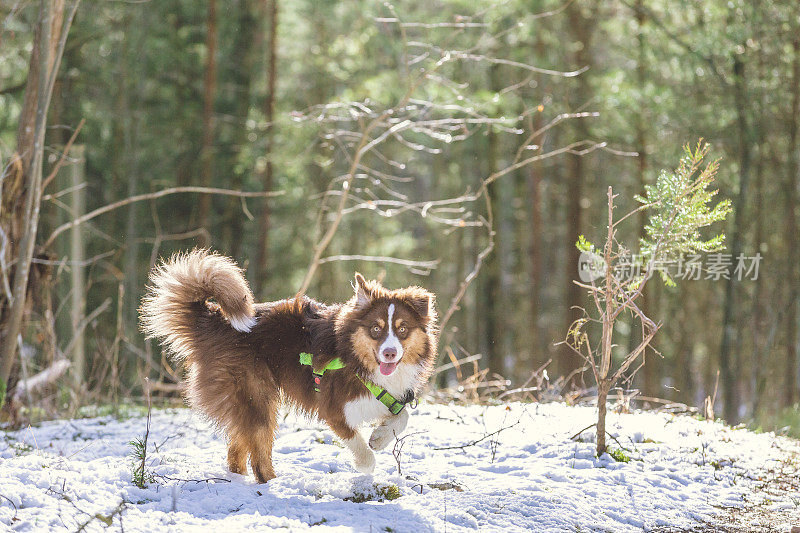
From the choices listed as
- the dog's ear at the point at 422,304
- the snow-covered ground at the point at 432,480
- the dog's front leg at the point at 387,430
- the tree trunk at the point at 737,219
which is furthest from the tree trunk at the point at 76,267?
the tree trunk at the point at 737,219

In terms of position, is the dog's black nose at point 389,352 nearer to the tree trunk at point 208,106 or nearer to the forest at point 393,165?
the forest at point 393,165

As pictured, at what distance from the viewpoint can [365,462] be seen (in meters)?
5.10

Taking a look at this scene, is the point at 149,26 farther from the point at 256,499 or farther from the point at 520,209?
the point at 256,499

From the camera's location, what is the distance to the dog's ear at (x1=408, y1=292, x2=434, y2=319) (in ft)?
17.0

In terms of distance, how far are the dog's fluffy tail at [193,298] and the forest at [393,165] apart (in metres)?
2.12

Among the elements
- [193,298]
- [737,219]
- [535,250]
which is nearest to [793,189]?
[737,219]

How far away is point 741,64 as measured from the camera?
1377 centimetres

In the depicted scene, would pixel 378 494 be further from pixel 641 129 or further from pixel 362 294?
pixel 641 129

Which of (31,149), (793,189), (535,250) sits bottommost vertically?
(535,250)

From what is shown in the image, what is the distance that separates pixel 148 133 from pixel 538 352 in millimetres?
12864

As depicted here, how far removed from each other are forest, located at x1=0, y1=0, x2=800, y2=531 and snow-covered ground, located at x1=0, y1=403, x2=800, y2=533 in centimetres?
76

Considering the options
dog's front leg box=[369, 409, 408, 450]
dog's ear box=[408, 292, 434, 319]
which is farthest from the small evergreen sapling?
dog's front leg box=[369, 409, 408, 450]

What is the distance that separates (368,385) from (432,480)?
84 cm

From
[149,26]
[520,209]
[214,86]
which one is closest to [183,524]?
[214,86]
